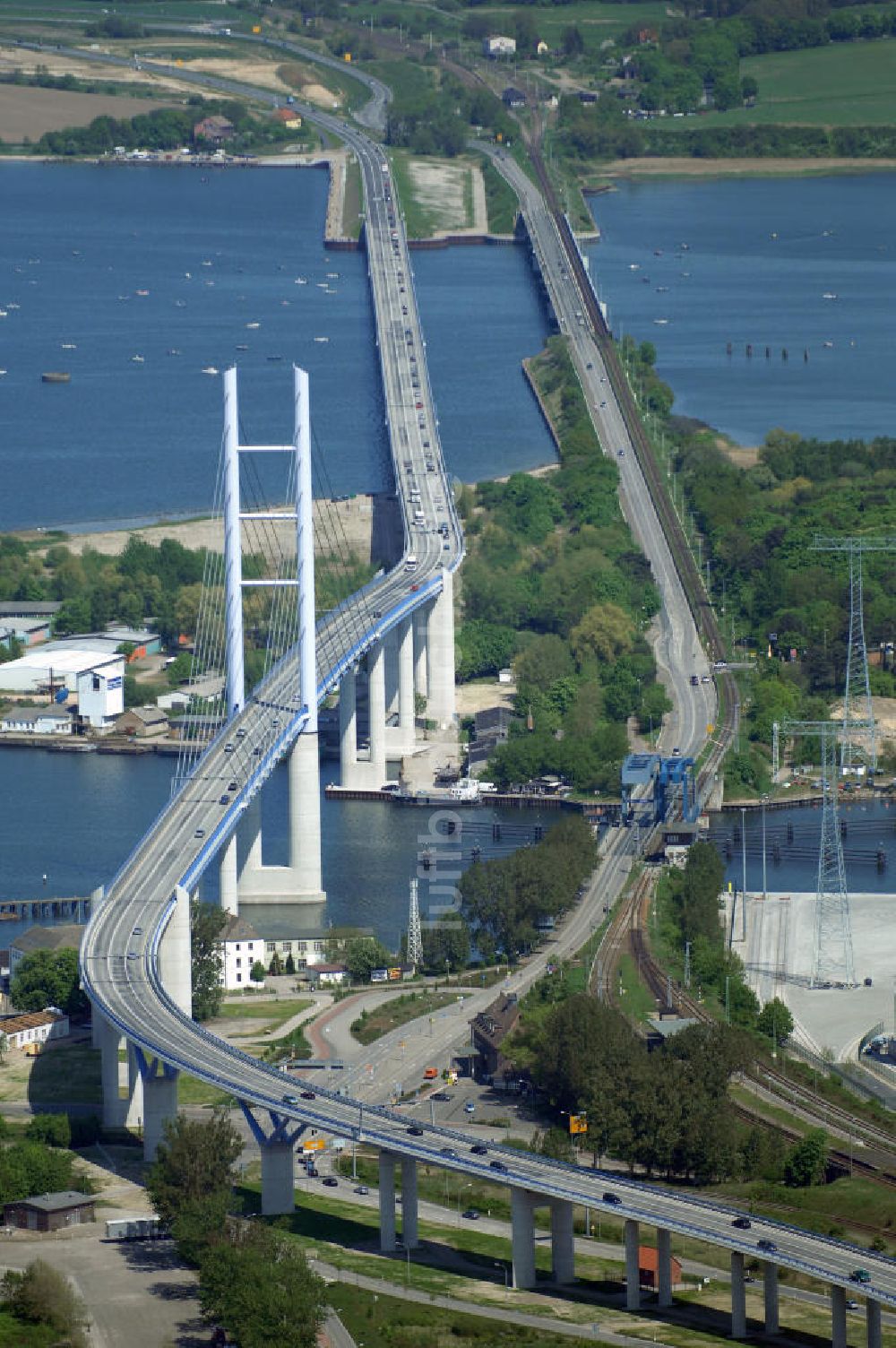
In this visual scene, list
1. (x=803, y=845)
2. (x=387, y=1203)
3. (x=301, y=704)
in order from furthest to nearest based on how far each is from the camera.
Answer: (x=803, y=845)
(x=301, y=704)
(x=387, y=1203)

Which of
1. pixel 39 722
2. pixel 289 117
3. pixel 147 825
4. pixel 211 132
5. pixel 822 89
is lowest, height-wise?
pixel 147 825

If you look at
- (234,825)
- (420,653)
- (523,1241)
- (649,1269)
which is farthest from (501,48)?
(649,1269)

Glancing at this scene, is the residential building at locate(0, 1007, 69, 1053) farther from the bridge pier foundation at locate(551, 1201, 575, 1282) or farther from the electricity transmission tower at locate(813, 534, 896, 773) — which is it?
the electricity transmission tower at locate(813, 534, 896, 773)

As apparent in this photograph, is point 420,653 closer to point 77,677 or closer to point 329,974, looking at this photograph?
point 77,677

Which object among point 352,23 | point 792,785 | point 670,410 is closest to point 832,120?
point 352,23

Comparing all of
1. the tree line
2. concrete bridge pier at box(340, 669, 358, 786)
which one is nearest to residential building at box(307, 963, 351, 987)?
the tree line

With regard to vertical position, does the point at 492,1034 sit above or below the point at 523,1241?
above

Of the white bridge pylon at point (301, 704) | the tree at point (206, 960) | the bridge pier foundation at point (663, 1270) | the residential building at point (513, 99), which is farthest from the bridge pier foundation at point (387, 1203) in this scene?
the residential building at point (513, 99)
